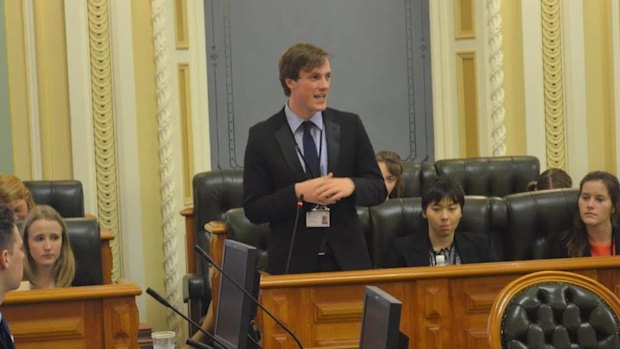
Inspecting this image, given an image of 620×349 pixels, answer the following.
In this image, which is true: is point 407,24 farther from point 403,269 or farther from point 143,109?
point 403,269

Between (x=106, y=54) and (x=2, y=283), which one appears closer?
(x=2, y=283)

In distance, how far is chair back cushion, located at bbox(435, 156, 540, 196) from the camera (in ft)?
24.3

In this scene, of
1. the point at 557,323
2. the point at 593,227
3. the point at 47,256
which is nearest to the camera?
the point at 557,323

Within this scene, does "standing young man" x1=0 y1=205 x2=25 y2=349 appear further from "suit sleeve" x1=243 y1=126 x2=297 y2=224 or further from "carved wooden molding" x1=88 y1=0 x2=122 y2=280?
"carved wooden molding" x1=88 y1=0 x2=122 y2=280

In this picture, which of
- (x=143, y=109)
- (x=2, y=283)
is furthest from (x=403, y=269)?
(x=143, y=109)

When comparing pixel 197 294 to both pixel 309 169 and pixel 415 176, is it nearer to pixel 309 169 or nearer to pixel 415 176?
pixel 415 176

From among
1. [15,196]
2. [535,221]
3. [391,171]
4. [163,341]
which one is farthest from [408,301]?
[15,196]

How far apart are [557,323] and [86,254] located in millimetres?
2150

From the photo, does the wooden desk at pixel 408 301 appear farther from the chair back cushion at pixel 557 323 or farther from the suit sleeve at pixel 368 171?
the chair back cushion at pixel 557 323

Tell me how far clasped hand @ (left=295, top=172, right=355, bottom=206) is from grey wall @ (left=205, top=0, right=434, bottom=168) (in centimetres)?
388

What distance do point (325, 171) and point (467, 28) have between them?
12.8 ft

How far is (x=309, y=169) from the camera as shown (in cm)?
494

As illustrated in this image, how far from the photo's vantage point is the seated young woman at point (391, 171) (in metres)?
6.82

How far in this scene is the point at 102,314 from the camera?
472 centimetres
